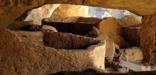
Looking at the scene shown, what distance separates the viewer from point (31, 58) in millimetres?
4656

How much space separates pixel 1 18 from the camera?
17.1 ft

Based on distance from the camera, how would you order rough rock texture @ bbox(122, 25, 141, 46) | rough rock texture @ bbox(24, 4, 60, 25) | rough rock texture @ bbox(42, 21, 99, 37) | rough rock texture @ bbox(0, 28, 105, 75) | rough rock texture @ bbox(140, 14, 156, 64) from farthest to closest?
1. rough rock texture @ bbox(24, 4, 60, 25)
2. rough rock texture @ bbox(42, 21, 99, 37)
3. rough rock texture @ bbox(122, 25, 141, 46)
4. rough rock texture @ bbox(140, 14, 156, 64)
5. rough rock texture @ bbox(0, 28, 105, 75)

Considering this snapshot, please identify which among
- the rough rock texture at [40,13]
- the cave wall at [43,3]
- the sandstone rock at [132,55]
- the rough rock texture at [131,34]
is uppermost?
the cave wall at [43,3]

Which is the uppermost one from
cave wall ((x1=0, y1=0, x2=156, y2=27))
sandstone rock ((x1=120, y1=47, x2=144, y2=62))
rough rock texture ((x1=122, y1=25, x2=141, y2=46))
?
cave wall ((x1=0, y1=0, x2=156, y2=27))

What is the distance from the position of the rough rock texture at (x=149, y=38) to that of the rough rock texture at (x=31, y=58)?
2765 millimetres

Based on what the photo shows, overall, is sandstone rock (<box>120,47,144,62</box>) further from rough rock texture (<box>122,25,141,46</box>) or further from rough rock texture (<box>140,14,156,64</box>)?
rough rock texture (<box>122,25,141,46</box>)

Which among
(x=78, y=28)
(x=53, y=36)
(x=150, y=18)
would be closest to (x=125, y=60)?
(x=150, y=18)

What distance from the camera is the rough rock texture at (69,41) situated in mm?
6121

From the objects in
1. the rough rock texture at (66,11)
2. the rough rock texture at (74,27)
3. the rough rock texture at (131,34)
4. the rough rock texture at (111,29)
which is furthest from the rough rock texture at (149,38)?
the rough rock texture at (66,11)

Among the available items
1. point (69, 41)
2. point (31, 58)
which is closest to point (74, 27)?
point (69, 41)

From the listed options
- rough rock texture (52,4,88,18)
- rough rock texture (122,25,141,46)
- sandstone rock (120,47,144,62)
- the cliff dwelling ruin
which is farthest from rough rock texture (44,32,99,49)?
rough rock texture (52,4,88,18)

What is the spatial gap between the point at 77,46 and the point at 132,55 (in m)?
2.31

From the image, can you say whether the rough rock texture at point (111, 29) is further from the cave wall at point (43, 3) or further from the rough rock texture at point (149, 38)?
the cave wall at point (43, 3)

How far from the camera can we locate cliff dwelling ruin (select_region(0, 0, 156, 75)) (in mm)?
4555
